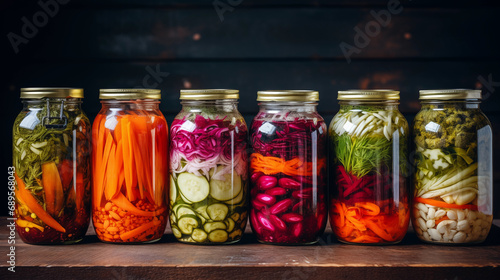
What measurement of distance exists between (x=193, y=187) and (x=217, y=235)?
0.37ft

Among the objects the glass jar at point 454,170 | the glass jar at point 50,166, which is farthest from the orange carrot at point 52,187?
the glass jar at point 454,170

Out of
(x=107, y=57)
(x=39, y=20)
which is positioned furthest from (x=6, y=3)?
(x=107, y=57)

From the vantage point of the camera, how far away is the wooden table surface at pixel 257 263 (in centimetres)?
89

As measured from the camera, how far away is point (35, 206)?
1033 mm

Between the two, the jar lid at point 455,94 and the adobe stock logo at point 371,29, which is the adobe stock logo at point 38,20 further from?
the jar lid at point 455,94

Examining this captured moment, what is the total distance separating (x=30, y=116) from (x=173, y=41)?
1.66ft

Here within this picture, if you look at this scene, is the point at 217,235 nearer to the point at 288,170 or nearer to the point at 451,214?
the point at 288,170

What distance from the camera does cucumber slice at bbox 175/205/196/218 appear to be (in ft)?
3.40

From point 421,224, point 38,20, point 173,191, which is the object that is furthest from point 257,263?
point 38,20

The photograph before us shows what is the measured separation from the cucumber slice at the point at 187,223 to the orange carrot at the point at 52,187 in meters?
0.26

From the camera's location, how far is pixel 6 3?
141cm

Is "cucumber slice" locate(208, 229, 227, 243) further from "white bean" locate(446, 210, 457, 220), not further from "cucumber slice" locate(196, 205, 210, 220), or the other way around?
"white bean" locate(446, 210, 457, 220)

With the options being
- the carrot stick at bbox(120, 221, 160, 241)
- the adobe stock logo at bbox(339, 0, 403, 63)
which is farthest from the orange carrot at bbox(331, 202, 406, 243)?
the adobe stock logo at bbox(339, 0, 403, 63)

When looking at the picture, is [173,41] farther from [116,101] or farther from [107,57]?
[116,101]
